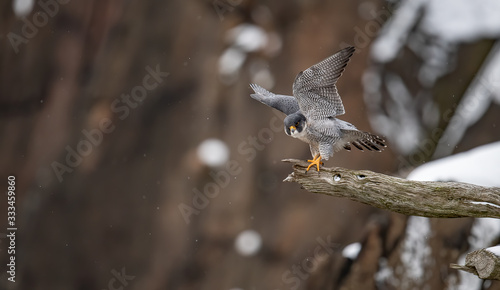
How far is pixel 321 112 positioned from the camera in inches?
146

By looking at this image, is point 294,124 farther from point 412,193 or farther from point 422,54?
point 422,54

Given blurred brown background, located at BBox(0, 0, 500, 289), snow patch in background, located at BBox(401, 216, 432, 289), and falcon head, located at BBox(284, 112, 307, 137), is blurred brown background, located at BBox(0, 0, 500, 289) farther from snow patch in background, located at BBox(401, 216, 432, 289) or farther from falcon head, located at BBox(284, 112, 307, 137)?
falcon head, located at BBox(284, 112, 307, 137)

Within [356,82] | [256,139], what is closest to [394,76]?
[356,82]

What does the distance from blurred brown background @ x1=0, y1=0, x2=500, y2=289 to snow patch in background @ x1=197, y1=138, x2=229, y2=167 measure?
2cm

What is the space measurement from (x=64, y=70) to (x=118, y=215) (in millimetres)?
1755

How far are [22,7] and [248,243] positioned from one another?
143 inches

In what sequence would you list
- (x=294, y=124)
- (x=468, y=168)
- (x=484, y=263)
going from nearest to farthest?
(x=484, y=263)
(x=294, y=124)
(x=468, y=168)

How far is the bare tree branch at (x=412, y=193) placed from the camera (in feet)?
11.6

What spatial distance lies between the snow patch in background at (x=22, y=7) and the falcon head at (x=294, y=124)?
4391mm

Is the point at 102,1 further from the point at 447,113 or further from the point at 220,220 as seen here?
the point at 447,113

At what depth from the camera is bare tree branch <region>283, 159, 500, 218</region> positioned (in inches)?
139

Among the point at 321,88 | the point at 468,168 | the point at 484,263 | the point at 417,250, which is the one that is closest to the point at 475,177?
the point at 468,168

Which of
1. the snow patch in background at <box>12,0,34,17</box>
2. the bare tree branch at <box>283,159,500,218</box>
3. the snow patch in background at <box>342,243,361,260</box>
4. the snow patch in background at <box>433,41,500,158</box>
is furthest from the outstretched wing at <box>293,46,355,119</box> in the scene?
the snow patch in background at <box>12,0,34,17</box>

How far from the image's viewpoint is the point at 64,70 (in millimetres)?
6910
